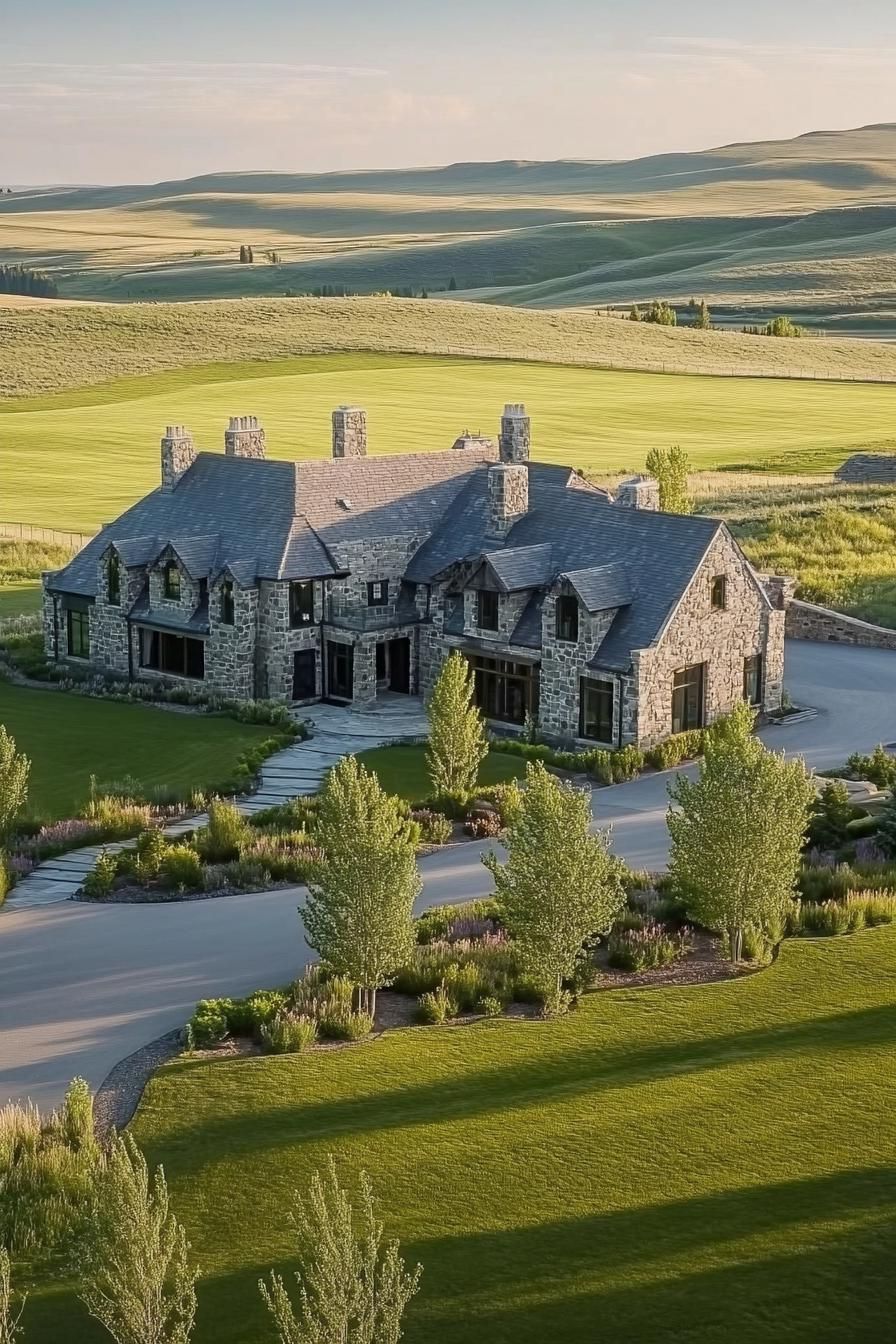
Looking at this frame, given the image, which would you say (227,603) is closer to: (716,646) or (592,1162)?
(716,646)

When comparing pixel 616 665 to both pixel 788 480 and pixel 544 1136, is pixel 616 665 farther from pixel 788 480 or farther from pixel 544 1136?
pixel 788 480

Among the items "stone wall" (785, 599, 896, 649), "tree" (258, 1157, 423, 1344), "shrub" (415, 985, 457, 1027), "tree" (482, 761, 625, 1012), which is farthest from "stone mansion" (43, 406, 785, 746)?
"tree" (258, 1157, 423, 1344)

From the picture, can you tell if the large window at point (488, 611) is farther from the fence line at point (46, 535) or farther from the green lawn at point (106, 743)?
the fence line at point (46, 535)

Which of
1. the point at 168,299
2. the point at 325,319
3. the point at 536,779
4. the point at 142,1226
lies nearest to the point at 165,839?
the point at 536,779

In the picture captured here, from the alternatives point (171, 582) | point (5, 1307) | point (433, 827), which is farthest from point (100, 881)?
point (171, 582)

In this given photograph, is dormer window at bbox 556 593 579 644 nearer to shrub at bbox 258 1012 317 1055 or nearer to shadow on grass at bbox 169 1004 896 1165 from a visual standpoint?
shadow on grass at bbox 169 1004 896 1165

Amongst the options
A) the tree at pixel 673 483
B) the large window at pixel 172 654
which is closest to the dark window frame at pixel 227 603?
the large window at pixel 172 654
